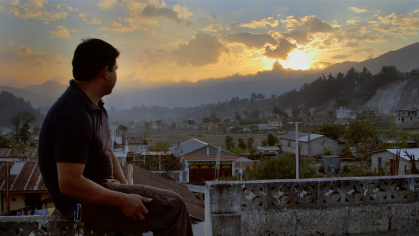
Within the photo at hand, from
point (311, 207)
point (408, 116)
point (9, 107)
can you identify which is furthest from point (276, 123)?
point (311, 207)

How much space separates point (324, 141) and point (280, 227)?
48508 millimetres

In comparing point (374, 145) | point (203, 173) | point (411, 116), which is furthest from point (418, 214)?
point (411, 116)

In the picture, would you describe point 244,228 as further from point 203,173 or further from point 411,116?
point 411,116

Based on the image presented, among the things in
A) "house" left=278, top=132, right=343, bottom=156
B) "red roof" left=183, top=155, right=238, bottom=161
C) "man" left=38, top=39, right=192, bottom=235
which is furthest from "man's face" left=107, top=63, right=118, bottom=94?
"house" left=278, top=132, right=343, bottom=156

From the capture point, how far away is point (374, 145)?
152 feet

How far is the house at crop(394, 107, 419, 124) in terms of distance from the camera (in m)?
83.1

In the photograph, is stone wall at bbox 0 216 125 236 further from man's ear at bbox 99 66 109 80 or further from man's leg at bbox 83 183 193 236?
man's ear at bbox 99 66 109 80

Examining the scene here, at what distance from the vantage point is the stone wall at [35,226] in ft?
7.16

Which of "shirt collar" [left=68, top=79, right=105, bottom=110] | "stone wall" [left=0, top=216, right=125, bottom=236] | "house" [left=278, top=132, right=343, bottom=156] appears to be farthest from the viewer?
"house" [left=278, top=132, right=343, bottom=156]

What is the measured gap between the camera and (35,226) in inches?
87.4

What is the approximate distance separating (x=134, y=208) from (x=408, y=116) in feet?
327

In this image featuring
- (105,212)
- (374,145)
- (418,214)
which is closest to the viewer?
(105,212)

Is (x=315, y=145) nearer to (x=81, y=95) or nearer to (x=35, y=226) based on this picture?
(x=35, y=226)

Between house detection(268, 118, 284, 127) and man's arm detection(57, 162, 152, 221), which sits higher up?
man's arm detection(57, 162, 152, 221)
